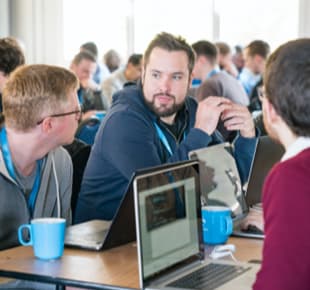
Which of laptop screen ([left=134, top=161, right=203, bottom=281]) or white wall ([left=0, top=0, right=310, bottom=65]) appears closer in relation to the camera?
laptop screen ([left=134, top=161, right=203, bottom=281])

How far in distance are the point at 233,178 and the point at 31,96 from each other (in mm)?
798

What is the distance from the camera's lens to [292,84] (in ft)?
5.21

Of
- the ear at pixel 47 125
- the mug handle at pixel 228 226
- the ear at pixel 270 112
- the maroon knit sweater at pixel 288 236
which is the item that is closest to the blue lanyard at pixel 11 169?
the ear at pixel 47 125

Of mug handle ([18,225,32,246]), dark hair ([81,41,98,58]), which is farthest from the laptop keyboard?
dark hair ([81,41,98,58])

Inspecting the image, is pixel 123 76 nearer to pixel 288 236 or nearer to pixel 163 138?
pixel 163 138

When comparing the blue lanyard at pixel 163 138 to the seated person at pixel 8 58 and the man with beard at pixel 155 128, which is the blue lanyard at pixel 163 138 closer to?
the man with beard at pixel 155 128

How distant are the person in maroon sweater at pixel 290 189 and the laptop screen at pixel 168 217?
358mm

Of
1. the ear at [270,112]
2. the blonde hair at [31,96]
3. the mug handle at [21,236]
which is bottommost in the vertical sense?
the mug handle at [21,236]

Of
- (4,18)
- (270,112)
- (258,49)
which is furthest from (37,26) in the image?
(270,112)

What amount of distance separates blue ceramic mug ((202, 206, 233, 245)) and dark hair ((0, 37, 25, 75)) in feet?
5.65

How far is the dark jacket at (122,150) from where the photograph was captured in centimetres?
279

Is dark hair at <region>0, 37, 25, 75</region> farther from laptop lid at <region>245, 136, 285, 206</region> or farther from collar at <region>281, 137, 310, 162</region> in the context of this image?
collar at <region>281, 137, 310, 162</region>

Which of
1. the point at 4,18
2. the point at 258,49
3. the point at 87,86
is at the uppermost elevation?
the point at 4,18

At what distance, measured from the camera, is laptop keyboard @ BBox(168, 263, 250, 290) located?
1840mm
